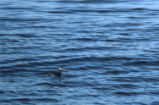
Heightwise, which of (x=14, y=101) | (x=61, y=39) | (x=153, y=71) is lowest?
(x=14, y=101)

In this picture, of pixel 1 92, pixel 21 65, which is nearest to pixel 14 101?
pixel 1 92

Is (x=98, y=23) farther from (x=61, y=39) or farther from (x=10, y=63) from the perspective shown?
(x=10, y=63)

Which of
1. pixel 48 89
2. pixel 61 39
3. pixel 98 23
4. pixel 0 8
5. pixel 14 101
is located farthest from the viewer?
pixel 0 8

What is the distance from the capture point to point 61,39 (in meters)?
20.7

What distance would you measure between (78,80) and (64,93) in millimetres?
1350

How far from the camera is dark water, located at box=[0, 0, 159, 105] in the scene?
14.6 meters

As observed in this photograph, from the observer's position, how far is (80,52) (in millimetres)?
19031

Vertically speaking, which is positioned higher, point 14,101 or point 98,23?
point 98,23

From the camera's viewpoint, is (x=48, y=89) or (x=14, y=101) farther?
(x=48, y=89)

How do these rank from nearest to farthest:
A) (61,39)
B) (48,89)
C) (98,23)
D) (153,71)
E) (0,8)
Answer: (48,89)
(153,71)
(61,39)
(98,23)
(0,8)

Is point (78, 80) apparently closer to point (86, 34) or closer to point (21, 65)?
point (21, 65)

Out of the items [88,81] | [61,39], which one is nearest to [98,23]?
[61,39]

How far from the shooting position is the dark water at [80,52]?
1455cm

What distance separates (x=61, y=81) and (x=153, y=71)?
3.56 m
